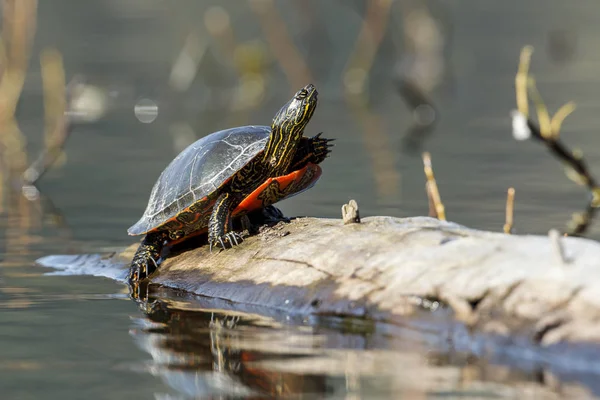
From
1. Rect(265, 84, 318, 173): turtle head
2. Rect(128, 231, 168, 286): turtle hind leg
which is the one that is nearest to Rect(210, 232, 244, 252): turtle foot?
Rect(265, 84, 318, 173): turtle head

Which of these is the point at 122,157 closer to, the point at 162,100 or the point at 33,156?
the point at 33,156

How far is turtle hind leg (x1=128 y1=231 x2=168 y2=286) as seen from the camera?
536 cm

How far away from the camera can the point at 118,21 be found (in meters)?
28.1

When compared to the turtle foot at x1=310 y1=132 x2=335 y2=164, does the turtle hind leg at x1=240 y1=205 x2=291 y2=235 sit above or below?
below

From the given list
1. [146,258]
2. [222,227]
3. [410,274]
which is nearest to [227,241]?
[222,227]

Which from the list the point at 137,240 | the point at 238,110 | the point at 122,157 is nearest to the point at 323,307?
the point at 137,240

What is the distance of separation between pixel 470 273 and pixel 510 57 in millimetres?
17140

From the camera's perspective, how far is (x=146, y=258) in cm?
538

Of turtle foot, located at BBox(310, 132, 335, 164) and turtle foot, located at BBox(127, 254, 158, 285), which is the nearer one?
turtle foot, located at BBox(310, 132, 335, 164)

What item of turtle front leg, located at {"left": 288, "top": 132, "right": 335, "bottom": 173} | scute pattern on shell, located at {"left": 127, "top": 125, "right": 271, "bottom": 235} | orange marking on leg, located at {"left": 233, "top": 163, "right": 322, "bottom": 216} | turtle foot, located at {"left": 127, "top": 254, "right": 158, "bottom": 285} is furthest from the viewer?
turtle foot, located at {"left": 127, "top": 254, "right": 158, "bottom": 285}

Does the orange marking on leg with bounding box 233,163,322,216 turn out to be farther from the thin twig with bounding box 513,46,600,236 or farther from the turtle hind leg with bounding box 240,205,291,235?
the thin twig with bounding box 513,46,600,236

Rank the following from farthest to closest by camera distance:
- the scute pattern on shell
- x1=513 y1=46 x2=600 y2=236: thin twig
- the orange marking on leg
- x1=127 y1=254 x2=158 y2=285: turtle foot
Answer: x1=513 y1=46 x2=600 y2=236: thin twig
x1=127 y1=254 x2=158 y2=285: turtle foot
the scute pattern on shell
the orange marking on leg

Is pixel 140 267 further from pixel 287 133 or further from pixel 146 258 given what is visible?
pixel 287 133

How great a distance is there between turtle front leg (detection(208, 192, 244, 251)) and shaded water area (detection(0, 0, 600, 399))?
302 millimetres
